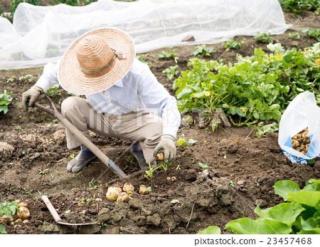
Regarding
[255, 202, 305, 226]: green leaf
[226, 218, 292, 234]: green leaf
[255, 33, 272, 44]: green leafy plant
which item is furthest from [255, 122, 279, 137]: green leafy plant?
[255, 33, 272, 44]: green leafy plant

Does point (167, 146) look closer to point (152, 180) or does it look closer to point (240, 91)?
point (152, 180)

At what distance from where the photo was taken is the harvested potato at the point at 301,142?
14.6ft

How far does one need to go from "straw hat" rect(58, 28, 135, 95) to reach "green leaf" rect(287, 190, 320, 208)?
1.31 m

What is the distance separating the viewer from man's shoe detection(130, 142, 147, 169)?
14.6ft

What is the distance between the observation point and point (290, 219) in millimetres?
3264

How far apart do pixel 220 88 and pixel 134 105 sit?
3.27 ft

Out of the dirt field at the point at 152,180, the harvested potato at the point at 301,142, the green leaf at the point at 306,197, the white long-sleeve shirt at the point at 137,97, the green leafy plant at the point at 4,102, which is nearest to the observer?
the green leaf at the point at 306,197

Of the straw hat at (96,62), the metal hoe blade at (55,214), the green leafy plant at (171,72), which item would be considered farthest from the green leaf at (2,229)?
the green leafy plant at (171,72)

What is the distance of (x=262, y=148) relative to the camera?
184 inches

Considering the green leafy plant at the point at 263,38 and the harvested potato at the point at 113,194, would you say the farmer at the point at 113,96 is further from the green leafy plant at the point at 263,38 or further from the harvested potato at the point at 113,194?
the green leafy plant at the point at 263,38

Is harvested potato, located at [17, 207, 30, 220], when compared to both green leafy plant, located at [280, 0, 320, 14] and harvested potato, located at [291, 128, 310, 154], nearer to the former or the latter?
harvested potato, located at [291, 128, 310, 154]

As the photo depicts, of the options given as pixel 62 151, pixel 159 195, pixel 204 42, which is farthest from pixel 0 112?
pixel 204 42

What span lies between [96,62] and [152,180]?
826mm

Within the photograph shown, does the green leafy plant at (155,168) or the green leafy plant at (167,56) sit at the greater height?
the green leafy plant at (155,168)
